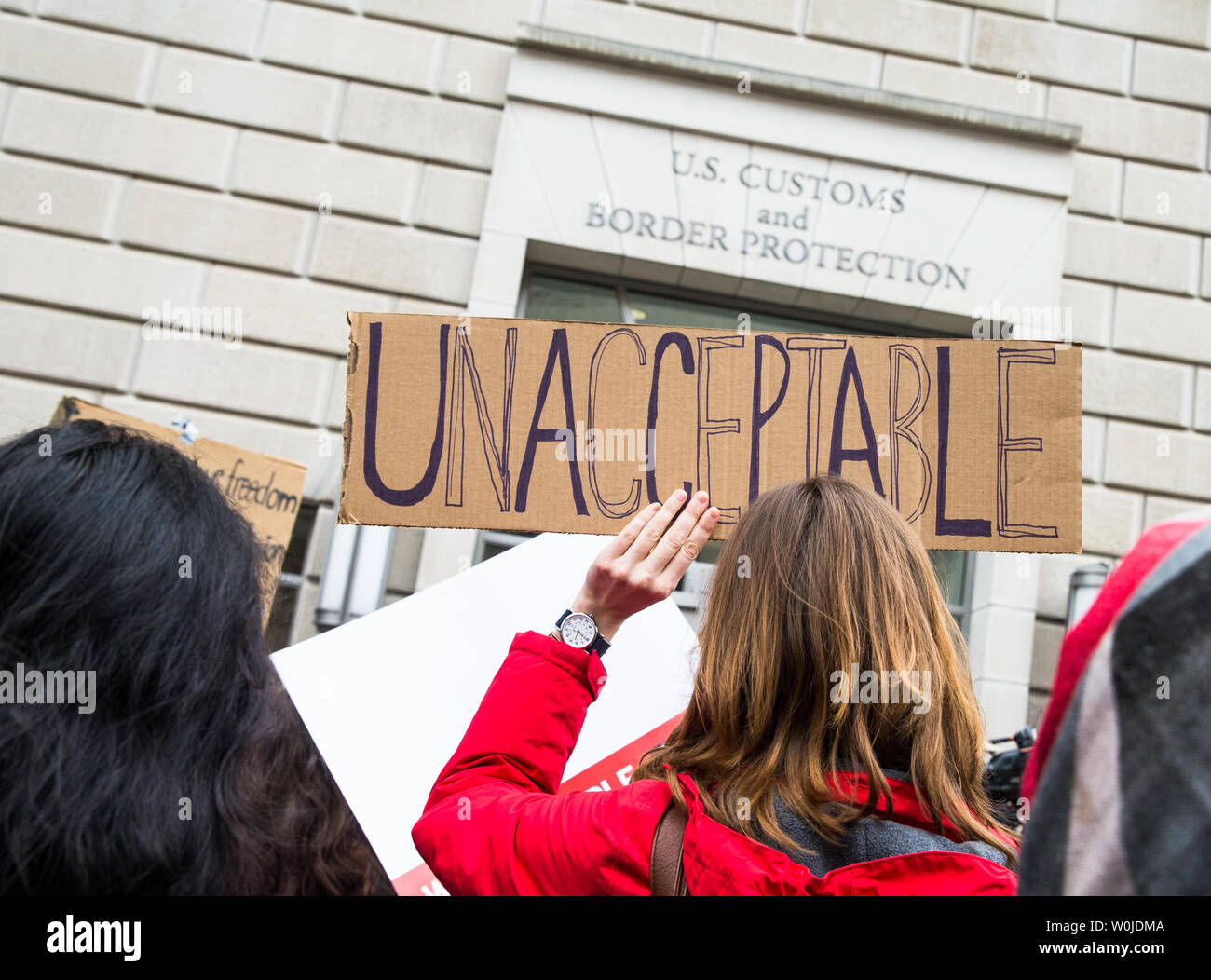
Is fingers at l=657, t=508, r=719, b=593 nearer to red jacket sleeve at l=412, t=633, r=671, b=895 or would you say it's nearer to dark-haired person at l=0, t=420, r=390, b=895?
red jacket sleeve at l=412, t=633, r=671, b=895

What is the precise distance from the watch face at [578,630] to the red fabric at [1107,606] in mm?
946

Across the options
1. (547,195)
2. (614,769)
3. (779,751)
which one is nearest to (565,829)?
(779,751)

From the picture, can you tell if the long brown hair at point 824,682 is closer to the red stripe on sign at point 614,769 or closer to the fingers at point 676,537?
the fingers at point 676,537

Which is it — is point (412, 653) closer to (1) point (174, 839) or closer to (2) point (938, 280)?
(1) point (174, 839)

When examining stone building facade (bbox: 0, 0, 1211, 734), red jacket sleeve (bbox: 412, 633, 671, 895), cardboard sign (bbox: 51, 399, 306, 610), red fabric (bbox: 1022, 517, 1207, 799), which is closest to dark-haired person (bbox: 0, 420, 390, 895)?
red jacket sleeve (bbox: 412, 633, 671, 895)

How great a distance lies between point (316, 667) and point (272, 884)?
44 cm

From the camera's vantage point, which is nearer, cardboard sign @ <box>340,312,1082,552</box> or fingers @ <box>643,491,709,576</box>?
fingers @ <box>643,491,709,576</box>

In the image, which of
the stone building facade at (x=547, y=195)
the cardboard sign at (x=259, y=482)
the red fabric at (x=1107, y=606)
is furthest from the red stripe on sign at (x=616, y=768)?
the stone building facade at (x=547, y=195)

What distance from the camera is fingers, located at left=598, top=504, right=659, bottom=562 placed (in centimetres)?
144

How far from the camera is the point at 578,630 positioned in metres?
1.37

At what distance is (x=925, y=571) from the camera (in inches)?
49.7

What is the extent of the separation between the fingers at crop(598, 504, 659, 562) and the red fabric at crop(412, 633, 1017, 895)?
169mm

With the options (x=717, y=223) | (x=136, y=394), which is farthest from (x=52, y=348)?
(x=717, y=223)

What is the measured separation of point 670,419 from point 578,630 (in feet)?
1.56
